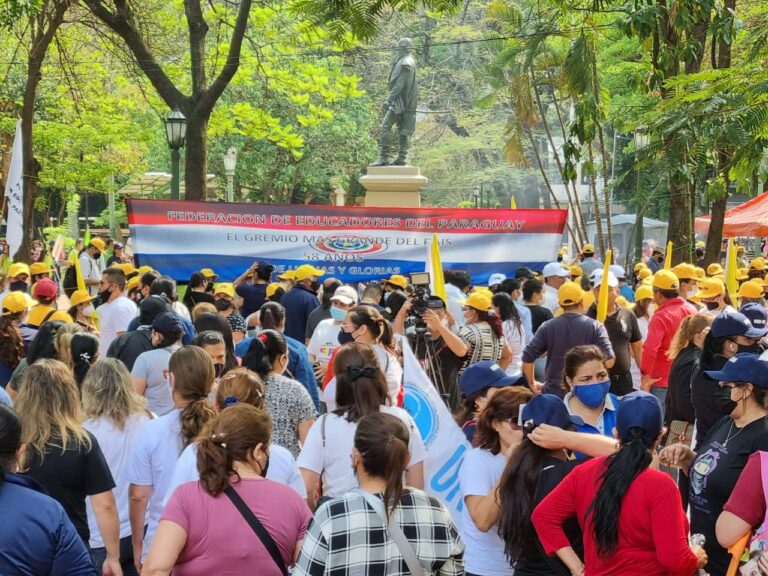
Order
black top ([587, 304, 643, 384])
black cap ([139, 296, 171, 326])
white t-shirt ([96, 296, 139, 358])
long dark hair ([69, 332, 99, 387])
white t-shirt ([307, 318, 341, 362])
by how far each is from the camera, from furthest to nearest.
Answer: white t-shirt ([96, 296, 139, 358]) → black top ([587, 304, 643, 384]) → white t-shirt ([307, 318, 341, 362]) → black cap ([139, 296, 171, 326]) → long dark hair ([69, 332, 99, 387])

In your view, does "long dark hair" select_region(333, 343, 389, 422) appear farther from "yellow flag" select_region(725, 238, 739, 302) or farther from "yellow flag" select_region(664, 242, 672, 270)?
"yellow flag" select_region(664, 242, 672, 270)

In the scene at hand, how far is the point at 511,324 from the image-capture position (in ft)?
31.4

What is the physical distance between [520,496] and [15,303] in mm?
5246

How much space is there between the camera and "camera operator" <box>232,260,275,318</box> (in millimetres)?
12414

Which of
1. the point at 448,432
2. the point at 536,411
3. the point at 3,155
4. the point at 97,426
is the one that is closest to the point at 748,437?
the point at 536,411

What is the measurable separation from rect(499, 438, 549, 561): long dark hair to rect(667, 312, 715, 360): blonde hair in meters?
3.67

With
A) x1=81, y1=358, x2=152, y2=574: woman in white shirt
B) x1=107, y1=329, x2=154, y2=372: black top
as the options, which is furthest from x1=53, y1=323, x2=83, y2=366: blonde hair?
x1=81, y1=358, x2=152, y2=574: woman in white shirt

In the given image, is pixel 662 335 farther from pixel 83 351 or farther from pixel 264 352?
pixel 83 351

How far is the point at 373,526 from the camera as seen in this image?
3709 mm

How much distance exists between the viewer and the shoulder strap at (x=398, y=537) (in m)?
3.72

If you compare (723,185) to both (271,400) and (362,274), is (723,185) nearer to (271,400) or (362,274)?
(362,274)

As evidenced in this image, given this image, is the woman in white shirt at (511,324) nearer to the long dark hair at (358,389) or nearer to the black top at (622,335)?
the black top at (622,335)

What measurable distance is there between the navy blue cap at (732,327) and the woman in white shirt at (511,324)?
9.70 feet

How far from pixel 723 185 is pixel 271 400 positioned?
29.8ft
